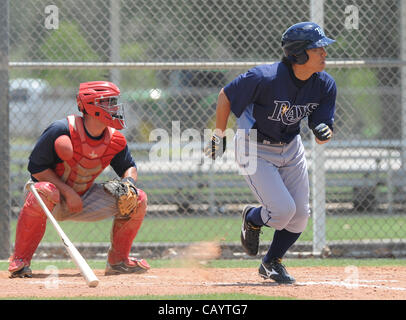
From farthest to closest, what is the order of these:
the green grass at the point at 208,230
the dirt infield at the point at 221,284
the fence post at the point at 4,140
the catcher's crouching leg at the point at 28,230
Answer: the green grass at the point at 208,230 < the fence post at the point at 4,140 < the catcher's crouching leg at the point at 28,230 < the dirt infield at the point at 221,284

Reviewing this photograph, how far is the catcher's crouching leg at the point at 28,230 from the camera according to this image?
5.44m

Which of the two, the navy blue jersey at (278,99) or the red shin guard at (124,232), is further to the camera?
the red shin guard at (124,232)

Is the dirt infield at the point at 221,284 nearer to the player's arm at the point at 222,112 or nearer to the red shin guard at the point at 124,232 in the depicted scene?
the red shin guard at the point at 124,232

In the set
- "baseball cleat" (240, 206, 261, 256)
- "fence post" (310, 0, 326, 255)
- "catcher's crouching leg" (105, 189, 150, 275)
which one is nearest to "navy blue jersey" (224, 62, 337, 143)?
"baseball cleat" (240, 206, 261, 256)

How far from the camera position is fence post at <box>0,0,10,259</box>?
678 centimetres

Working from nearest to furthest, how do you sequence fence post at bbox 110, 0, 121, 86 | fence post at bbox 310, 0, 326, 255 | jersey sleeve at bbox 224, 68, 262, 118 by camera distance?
1. jersey sleeve at bbox 224, 68, 262, 118
2. fence post at bbox 310, 0, 326, 255
3. fence post at bbox 110, 0, 121, 86

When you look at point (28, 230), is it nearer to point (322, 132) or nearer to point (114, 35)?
point (322, 132)

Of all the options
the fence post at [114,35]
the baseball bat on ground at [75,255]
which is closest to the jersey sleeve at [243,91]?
the baseball bat on ground at [75,255]

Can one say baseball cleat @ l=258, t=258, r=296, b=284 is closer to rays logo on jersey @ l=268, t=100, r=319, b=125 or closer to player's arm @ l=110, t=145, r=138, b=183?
rays logo on jersey @ l=268, t=100, r=319, b=125

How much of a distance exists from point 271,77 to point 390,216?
5.40 meters

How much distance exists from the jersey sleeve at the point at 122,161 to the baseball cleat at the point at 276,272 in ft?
4.51

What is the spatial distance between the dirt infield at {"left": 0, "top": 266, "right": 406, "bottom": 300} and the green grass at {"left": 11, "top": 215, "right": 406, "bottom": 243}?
213 centimetres
